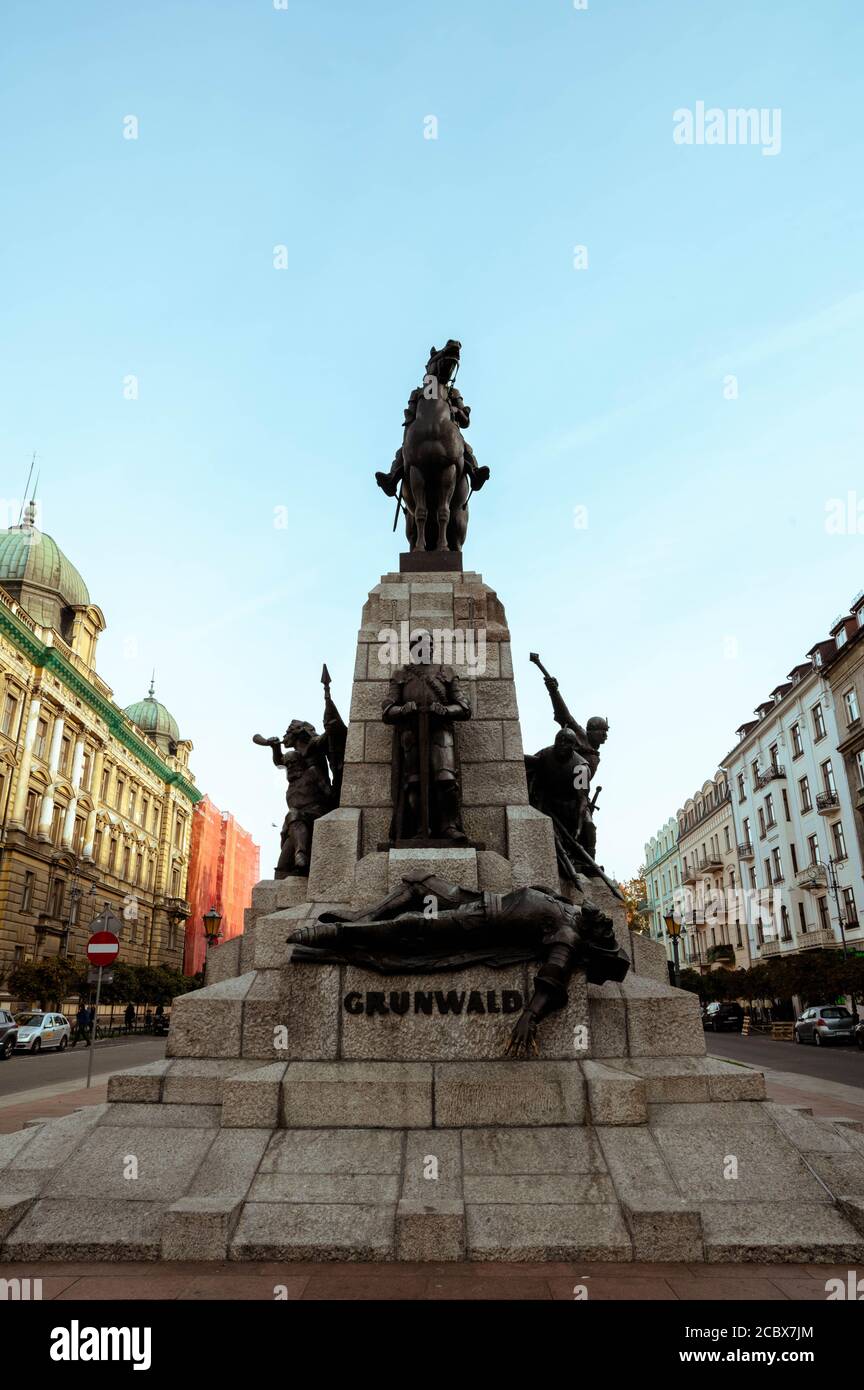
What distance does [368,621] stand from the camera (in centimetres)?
1113

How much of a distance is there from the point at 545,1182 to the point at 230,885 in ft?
304

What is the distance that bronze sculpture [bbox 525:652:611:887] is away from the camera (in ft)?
33.8

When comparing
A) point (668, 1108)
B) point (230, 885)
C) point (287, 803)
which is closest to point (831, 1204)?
point (668, 1108)

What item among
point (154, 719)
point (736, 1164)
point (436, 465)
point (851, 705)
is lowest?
point (736, 1164)

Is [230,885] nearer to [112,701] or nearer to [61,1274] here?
[112,701]

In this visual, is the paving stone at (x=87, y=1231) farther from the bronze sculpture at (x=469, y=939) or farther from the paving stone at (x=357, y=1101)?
the bronze sculpture at (x=469, y=939)

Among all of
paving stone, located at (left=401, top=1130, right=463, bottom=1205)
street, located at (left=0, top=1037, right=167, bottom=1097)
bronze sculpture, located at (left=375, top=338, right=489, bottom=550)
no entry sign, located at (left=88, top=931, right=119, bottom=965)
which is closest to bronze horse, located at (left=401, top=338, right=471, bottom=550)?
bronze sculpture, located at (left=375, top=338, right=489, bottom=550)

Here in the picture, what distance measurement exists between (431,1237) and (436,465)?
30.0 ft

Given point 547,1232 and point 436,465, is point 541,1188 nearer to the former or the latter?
point 547,1232

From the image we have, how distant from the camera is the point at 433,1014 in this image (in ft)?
23.8

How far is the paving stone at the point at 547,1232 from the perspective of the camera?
550 cm

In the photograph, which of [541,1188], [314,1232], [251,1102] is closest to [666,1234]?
[541,1188]

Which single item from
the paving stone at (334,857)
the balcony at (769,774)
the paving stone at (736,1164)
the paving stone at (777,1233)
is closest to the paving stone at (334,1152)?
the paving stone at (736,1164)

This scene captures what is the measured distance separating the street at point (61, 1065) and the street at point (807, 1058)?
48.9 feet
